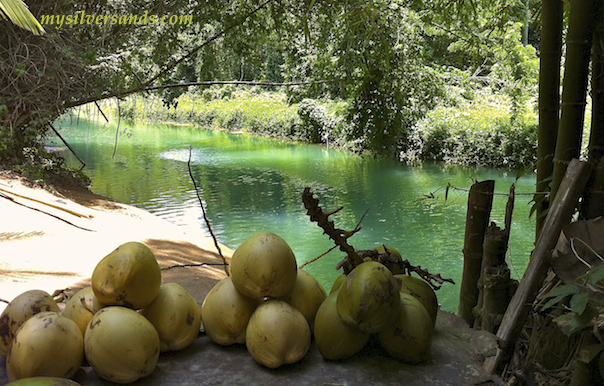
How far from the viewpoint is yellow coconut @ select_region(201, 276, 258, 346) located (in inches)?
60.7

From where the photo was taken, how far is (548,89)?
74.1 inches

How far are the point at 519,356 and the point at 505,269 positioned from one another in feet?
1.08

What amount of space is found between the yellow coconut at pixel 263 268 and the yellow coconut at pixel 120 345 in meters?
0.30

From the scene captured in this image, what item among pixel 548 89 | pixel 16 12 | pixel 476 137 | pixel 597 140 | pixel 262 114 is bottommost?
pixel 476 137

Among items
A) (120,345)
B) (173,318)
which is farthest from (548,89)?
(120,345)

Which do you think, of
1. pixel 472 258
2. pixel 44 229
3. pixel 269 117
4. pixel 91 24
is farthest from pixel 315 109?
pixel 472 258

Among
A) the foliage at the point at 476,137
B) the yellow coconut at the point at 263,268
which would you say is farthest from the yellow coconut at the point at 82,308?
the foliage at the point at 476,137

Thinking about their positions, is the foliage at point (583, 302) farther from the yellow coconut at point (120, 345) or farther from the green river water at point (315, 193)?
the green river water at point (315, 193)

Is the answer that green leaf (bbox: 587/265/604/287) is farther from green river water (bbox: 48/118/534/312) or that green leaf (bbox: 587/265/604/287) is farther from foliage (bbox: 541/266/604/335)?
green river water (bbox: 48/118/534/312)

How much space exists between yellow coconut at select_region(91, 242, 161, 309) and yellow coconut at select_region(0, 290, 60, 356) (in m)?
0.18

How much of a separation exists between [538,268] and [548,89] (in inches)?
32.2

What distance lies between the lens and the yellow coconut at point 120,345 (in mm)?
1341

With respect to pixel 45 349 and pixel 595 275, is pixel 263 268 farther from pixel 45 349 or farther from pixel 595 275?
pixel 595 275

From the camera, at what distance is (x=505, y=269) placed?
66.4 inches
